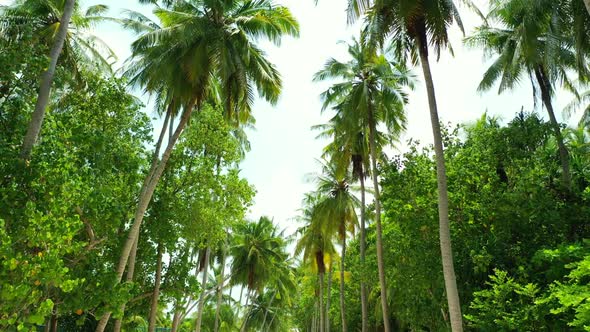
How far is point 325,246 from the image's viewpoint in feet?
92.9

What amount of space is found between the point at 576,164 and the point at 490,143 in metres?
2.86

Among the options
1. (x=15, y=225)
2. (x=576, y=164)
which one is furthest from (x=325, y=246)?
(x=15, y=225)

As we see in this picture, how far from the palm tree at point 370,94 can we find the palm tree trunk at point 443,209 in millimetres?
5635

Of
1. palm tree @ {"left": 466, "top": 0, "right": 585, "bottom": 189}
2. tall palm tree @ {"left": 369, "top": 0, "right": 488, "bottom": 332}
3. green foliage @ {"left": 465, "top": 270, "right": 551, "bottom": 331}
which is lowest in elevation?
green foliage @ {"left": 465, "top": 270, "right": 551, "bottom": 331}

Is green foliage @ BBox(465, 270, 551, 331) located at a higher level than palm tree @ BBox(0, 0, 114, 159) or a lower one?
lower

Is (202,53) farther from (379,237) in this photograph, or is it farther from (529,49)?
(529,49)

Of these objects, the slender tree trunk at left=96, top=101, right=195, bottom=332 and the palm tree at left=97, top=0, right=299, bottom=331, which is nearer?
the slender tree trunk at left=96, top=101, right=195, bottom=332

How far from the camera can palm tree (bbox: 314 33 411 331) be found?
17312mm

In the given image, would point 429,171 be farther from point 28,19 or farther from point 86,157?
point 28,19

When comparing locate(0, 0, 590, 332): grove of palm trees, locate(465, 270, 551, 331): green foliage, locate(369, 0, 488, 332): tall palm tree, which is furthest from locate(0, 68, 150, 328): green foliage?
locate(465, 270, 551, 331): green foliage

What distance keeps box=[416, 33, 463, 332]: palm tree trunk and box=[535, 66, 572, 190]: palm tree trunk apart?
5.56 m

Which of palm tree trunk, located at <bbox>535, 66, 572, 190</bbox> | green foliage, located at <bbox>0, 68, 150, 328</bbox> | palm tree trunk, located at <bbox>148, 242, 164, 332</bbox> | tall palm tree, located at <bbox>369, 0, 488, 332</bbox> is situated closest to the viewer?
green foliage, located at <bbox>0, 68, 150, 328</bbox>

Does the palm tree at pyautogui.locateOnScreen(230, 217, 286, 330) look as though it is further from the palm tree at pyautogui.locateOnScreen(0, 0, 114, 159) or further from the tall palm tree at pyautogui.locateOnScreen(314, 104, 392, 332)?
the palm tree at pyautogui.locateOnScreen(0, 0, 114, 159)

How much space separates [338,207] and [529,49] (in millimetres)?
12980
